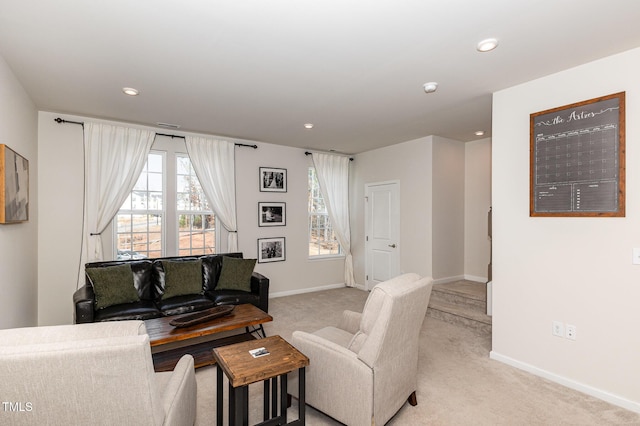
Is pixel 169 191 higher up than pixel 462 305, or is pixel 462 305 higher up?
pixel 169 191

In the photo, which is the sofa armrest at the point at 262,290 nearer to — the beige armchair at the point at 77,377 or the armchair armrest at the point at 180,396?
the armchair armrest at the point at 180,396

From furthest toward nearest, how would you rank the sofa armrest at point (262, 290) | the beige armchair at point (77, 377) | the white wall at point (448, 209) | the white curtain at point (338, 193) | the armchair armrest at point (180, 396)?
the white curtain at point (338, 193) → the white wall at point (448, 209) → the sofa armrest at point (262, 290) → the armchair armrest at point (180, 396) → the beige armchair at point (77, 377)

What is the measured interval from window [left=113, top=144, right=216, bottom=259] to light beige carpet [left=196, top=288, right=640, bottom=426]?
2.37 meters

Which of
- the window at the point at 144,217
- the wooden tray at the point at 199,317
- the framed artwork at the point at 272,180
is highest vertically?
the framed artwork at the point at 272,180

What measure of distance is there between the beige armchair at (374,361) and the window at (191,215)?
3.22 meters

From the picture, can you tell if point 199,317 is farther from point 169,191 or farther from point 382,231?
point 382,231

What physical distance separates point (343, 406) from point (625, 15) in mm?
3033

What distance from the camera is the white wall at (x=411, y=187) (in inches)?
196

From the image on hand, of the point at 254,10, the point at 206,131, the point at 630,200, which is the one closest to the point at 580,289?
the point at 630,200

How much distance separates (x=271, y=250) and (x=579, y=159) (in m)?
4.37

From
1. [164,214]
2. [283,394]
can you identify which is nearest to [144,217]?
[164,214]

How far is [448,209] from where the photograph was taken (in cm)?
516

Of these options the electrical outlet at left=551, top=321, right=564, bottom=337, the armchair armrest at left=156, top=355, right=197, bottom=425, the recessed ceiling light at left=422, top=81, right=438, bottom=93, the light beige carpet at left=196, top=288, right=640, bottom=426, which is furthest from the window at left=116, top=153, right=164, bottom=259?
the electrical outlet at left=551, top=321, right=564, bottom=337

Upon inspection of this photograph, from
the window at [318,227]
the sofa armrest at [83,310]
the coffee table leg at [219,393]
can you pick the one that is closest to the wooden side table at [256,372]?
the coffee table leg at [219,393]
